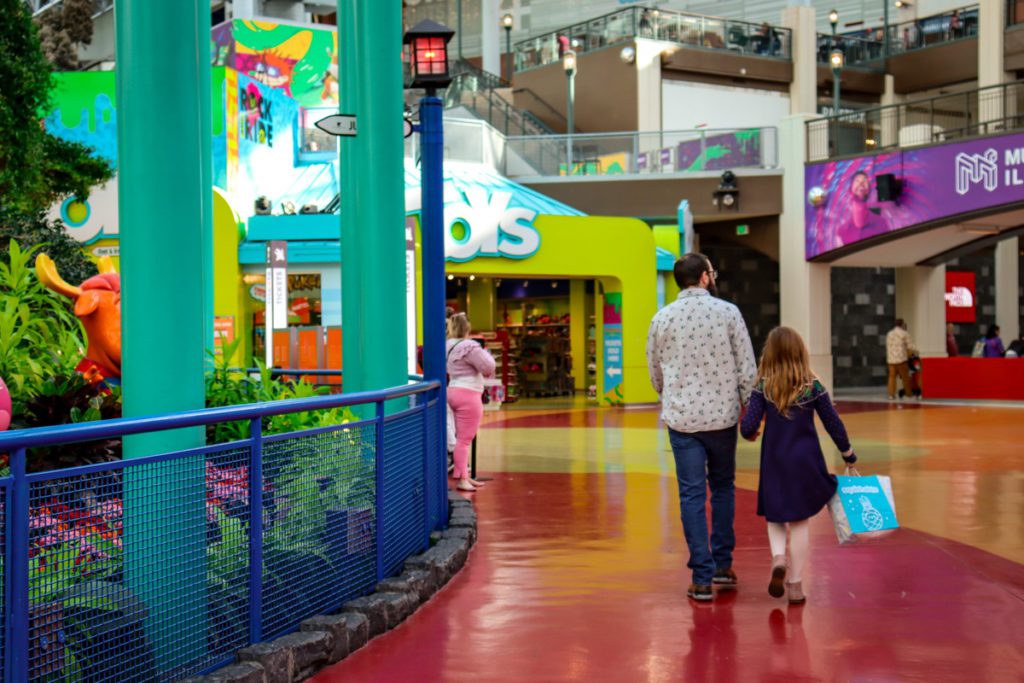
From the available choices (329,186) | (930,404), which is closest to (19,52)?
(329,186)

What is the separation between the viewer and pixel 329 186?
2491cm

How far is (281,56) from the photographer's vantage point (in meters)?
29.6

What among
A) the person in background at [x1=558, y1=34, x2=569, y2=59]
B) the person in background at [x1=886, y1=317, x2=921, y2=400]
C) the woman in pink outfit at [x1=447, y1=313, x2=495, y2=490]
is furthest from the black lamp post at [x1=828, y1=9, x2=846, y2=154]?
the woman in pink outfit at [x1=447, y1=313, x2=495, y2=490]

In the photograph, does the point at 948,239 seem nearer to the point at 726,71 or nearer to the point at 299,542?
the point at 726,71

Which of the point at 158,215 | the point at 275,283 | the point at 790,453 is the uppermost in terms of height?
the point at 275,283

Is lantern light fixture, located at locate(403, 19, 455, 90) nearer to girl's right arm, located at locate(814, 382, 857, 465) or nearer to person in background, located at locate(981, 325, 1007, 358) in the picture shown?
girl's right arm, located at locate(814, 382, 857, 465)

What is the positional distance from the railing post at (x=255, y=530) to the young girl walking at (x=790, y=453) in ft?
8.47

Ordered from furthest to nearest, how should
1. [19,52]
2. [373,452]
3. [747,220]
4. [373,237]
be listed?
[747,220] < [19,52] < [373,237] < [373,452]

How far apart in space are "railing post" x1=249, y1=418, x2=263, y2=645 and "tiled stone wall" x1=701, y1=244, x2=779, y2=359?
25774 millimetres

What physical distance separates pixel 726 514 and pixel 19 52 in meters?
10.1

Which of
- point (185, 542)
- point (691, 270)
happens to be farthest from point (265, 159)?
point (185, 542)

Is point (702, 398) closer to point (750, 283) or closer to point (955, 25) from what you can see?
point (750, 283)

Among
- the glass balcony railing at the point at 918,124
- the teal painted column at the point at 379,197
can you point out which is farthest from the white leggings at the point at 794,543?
the glass balcony railing at the point at 918,124

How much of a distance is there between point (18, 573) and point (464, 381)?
6.95 m
